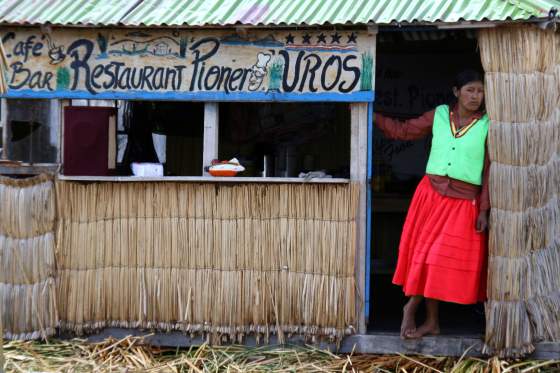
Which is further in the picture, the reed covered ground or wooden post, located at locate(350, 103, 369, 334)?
wooden post, located at locate(350, 103, 369, 334)

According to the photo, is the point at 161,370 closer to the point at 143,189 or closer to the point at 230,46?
the point at 143,189

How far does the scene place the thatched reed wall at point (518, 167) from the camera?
22.5 feet

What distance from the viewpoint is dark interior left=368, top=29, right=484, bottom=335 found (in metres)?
10.4

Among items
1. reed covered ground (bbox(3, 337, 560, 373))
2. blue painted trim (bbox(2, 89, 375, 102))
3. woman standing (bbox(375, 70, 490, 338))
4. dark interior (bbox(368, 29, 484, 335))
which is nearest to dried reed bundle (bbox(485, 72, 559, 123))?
woman standing (bbox(375, 70, 490, 338))

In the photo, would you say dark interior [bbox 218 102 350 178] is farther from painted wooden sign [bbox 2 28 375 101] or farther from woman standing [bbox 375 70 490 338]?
woman standing [bbox 375 70 490 338]

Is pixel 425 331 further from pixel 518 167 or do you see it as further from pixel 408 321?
pixel 518 167

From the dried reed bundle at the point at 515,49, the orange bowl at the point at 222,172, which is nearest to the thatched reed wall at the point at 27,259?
the orange bowl at the point at 222,172

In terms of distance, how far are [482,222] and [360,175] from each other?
1026mm

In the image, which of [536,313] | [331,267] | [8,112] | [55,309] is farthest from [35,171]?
[536,313]

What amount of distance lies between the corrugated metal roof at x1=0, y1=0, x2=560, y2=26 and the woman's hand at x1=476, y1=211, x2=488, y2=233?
4.89ft

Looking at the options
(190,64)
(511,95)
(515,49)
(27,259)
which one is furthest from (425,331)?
(27,259)

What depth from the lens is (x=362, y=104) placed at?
23.6 ft

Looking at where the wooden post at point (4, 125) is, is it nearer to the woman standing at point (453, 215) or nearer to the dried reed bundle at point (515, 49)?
the woman standing at point (453, 215)

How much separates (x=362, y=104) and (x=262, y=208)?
1.17m
